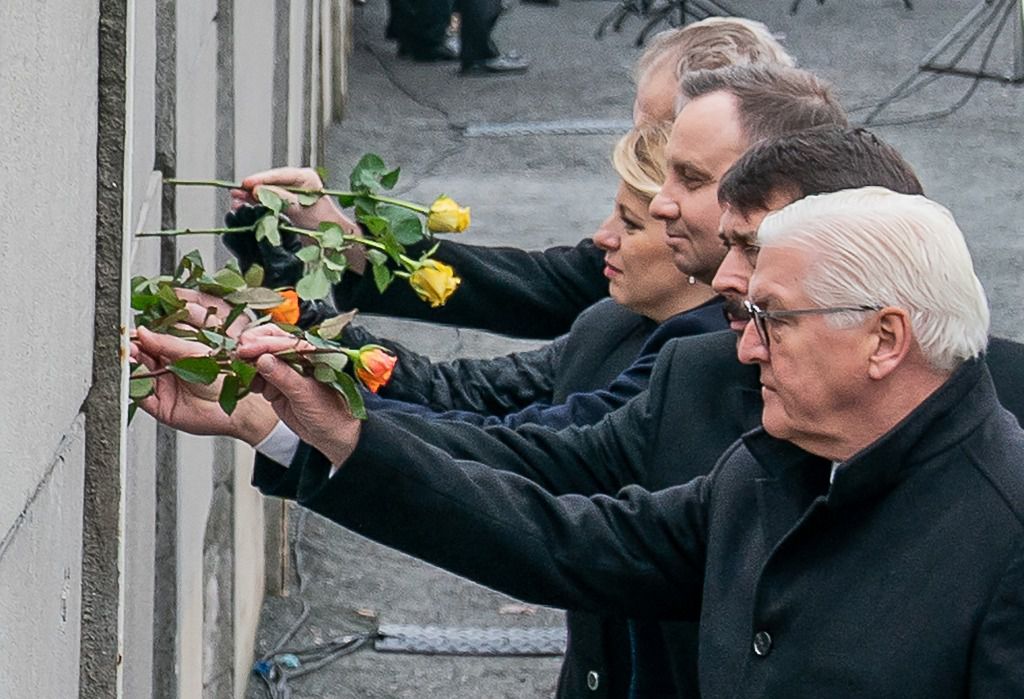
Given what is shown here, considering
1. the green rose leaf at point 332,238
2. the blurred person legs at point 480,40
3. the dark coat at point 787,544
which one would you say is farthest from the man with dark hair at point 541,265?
the blurred person legs at point 480,40

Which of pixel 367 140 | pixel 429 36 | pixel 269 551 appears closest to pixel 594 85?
pixel 429 36

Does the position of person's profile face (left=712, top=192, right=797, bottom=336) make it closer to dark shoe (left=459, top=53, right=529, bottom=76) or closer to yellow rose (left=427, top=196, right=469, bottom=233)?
yellow rose (left=427, top=196, right=469, bottom=233)

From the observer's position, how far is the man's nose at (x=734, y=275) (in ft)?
8.68

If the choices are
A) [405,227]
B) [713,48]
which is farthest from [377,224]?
[713,48]

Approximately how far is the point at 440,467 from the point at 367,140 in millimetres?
9389

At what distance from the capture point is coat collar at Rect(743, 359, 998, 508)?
2.30 metres

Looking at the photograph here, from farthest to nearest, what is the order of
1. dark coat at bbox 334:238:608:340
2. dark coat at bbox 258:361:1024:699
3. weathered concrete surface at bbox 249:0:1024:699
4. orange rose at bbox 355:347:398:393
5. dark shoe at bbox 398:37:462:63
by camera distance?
dark shoe at bbox 398:37:462:63
weathered concrete surface at bbox 249:0:1024:699
dark coat at bbox 334:238:608:340
dark coat at bbox 258:361:1024:699
orange rose at bbox 355:347:398:393

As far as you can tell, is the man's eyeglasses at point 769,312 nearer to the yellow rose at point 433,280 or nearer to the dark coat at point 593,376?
the yellow rose at point 433,280

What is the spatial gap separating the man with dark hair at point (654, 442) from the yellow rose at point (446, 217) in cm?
26

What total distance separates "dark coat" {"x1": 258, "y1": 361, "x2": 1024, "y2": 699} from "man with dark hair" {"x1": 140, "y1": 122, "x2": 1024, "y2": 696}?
161 mm

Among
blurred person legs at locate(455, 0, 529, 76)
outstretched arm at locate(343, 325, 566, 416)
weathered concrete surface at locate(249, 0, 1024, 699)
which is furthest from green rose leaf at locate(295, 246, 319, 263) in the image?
blurred person legs at locate(455, 0, 529, 76)

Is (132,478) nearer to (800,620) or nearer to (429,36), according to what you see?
(800,620)

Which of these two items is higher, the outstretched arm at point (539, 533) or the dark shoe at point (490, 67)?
the outstretched arm at point (539, 533)

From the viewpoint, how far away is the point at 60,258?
1791mm
